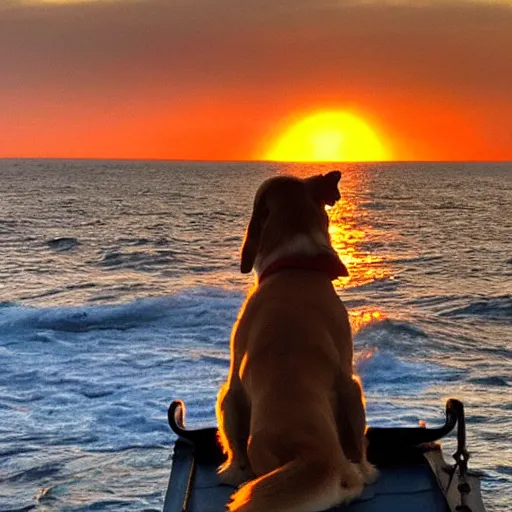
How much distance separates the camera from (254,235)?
5.20 metres

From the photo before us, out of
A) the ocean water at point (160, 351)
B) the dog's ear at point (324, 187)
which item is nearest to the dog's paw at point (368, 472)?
the dog's ear at point (324, 187)

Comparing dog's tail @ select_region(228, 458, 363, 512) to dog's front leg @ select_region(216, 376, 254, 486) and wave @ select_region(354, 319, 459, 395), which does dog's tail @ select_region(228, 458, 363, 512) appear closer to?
dog's front leg @ select_region(216, 376, 254, 486)

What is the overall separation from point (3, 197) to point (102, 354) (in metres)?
72.2

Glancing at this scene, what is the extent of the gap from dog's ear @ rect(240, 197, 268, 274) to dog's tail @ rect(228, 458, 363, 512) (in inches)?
63.4

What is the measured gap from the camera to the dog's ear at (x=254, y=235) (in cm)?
518

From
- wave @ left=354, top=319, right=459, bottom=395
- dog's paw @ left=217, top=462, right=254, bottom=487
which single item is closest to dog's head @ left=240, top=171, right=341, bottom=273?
dog's paw @ left=217, top=462, right=254, bottom=487

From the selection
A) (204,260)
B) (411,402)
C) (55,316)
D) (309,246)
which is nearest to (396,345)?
(411,402)

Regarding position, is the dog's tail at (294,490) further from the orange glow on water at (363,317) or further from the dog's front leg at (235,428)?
the orange glow on water at (363,317)

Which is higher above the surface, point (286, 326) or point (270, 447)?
point (286, 326)

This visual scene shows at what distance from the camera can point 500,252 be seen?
34844 millimetres

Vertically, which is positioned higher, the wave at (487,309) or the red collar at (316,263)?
the red collar at (316,263)

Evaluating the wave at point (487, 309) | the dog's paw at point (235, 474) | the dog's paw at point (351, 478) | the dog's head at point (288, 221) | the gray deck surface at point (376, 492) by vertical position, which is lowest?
the wave at point (487, 309)

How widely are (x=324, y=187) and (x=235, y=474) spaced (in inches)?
70.5

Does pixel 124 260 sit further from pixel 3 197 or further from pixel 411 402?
pixel 3 197
